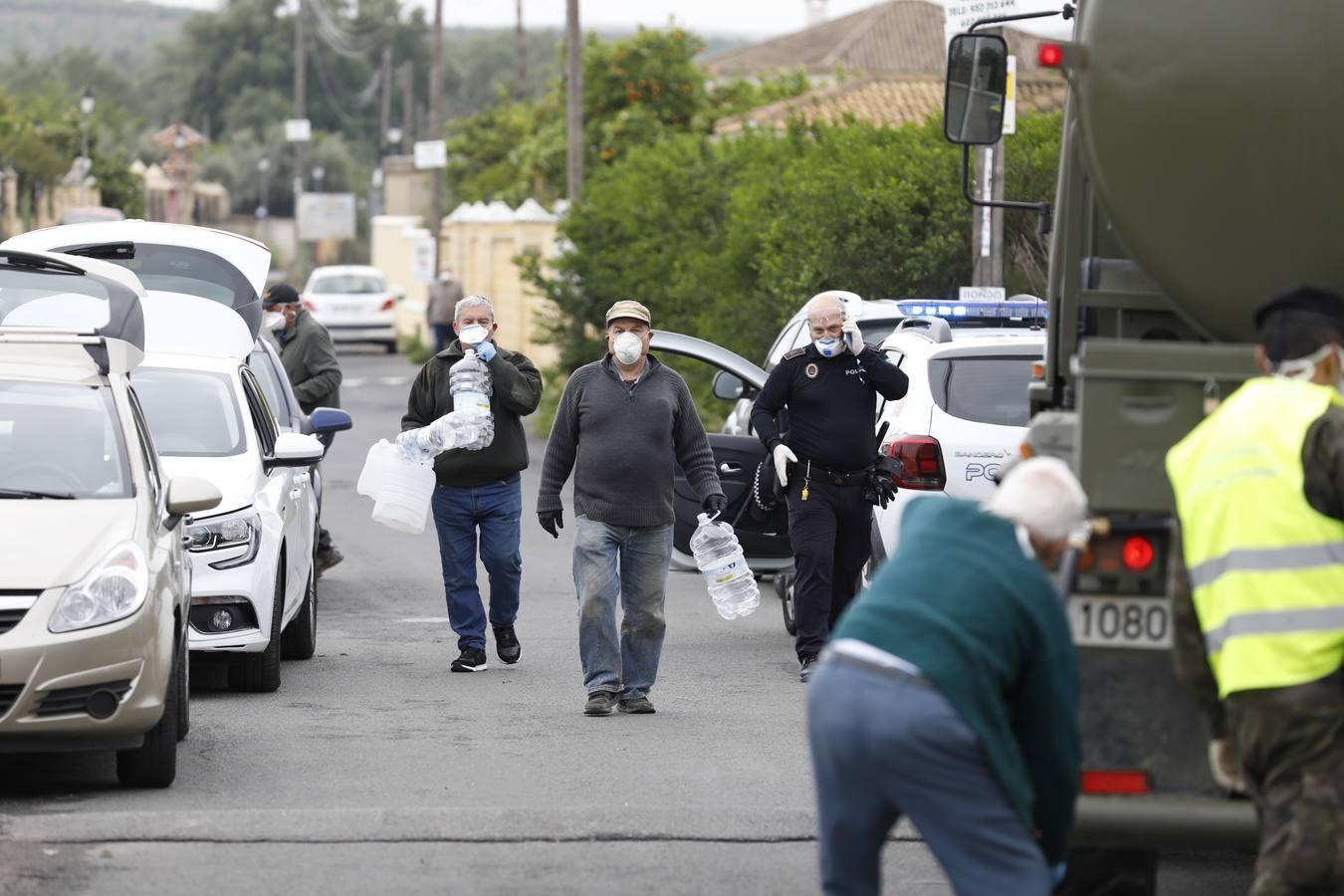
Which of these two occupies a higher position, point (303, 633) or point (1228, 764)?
point (1228, 764)

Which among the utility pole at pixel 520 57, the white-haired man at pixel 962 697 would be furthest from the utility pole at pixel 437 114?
the white-haired man at pixel 962 697

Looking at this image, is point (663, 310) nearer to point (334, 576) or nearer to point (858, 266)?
point (858, 266)

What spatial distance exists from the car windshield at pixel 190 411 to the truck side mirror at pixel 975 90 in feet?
14.8

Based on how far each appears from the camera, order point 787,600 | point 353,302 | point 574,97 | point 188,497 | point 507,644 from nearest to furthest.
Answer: point 188,497 → point 507,644 → point 787,600 → point 574,97 → point 353,302

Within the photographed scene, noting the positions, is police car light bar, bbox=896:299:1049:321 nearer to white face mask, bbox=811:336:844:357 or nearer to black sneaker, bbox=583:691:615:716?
white face mask, bbox=811:336:844:357

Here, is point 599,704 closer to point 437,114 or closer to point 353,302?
point 353,302

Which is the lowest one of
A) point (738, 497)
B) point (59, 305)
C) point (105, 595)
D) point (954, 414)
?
point (738, 497)

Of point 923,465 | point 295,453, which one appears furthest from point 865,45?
point 295,453

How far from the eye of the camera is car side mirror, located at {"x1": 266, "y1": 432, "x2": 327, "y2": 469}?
10.9 m

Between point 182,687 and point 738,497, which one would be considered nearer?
point 182,687

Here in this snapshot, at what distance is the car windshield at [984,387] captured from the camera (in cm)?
1089

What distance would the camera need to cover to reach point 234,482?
10859 millimetres

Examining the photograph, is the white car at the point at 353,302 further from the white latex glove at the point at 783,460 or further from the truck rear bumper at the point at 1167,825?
the truck rear bumper at the point at 1167,825

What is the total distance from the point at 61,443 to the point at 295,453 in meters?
2.30
